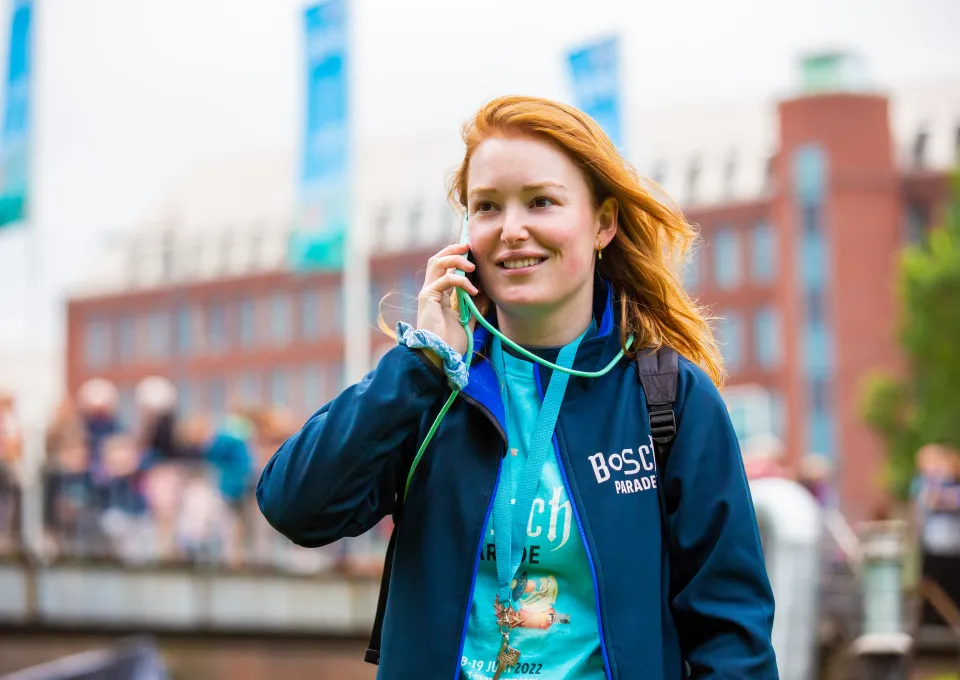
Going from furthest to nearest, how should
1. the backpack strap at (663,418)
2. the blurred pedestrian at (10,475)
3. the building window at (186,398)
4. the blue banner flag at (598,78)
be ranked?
the building window at (186,398)
the blue banner flag at (598,78)
the blurred pedestrian at (10,475)
the backpack strap at (663,418)

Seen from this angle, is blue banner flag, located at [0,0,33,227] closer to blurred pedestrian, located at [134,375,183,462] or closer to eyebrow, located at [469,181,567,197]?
blurred pedestrian, located at [134,375,183,462]

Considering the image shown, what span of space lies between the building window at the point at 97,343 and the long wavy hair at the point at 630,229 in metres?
82.7

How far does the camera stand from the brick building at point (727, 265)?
189 feet

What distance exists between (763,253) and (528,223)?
2410 inches

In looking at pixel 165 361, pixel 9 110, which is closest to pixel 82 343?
pixel 165 361

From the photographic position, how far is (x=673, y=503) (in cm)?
254

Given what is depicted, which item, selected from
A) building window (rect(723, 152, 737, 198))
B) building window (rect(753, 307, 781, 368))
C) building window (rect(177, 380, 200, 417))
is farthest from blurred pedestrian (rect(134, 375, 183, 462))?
building window (rect(177, 380, 200, 417))

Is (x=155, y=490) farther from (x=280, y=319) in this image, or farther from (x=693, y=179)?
(x=280, y=319)

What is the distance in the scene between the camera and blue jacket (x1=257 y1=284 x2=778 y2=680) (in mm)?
→ 2445

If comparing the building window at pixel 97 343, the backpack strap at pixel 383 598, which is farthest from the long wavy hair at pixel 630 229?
the building window at pixel 97 343

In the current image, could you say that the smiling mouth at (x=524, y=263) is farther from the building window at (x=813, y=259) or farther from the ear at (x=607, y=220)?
the building window at (x=813, y=259)

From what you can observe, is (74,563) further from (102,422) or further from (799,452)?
(799,452)

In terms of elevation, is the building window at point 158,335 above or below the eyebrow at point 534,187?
above

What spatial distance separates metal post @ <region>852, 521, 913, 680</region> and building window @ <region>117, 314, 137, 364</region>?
75739 millimetres
